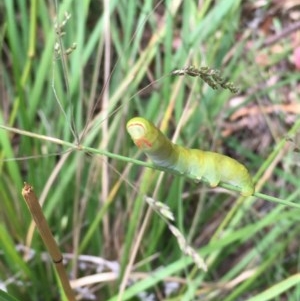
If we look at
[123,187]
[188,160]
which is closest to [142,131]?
[188,160]

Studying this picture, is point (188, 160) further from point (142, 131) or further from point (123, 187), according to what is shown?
point (123, 187)

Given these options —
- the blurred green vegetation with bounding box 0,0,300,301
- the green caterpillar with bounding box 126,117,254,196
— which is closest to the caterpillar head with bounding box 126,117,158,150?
the green caterpillar with bounding box 126,117,254,196

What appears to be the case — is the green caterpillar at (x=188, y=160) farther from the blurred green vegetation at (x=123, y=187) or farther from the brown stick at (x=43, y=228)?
the blurred green vegetation at (x=123, y=187)

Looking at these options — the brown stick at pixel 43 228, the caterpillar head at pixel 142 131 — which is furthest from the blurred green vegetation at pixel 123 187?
the caterpillar head at pixel 142 131

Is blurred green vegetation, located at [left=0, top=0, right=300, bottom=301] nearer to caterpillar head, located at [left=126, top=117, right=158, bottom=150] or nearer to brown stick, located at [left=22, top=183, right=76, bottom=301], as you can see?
brown stick, located at [left=22, top=183, right=76, bottom=301]

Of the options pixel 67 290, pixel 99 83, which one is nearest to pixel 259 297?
pixel 67 290

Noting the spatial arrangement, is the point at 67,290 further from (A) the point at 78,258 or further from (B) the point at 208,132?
(B) the point at 208,132

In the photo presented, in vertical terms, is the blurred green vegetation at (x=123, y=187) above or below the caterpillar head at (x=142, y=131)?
below
